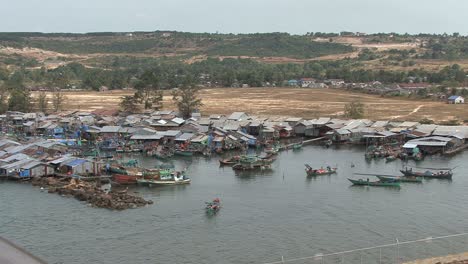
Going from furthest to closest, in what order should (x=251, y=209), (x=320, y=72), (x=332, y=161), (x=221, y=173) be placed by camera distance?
1. (x=320, y=72)
2. (x=332, y=161)
3. (x=221, y=173)
4. (x=251, y=209)

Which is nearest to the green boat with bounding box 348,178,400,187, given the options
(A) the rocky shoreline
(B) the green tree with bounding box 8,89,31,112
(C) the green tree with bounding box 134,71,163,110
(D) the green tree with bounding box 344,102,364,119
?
(A) the rocky shoreline

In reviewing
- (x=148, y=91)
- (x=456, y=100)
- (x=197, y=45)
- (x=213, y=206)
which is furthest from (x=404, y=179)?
(x=197, y=45)

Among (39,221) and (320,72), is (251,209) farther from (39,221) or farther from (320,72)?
(320,72)

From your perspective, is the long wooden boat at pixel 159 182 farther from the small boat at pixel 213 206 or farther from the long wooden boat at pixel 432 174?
the long wooden boat at pixel 432 174

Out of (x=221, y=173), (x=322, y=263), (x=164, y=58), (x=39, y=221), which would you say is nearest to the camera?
(x=322, y=263)

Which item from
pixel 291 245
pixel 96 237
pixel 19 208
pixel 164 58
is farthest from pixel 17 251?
pixel 164 58

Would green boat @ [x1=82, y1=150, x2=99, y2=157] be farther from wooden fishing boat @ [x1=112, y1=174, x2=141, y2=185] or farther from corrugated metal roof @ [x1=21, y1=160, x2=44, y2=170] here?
wooden fishing boat @ [x1=112, y1=174, x2=141, y2=185]

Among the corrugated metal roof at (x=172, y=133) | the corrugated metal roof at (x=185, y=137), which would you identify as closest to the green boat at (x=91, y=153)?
the corrugated metal roof at (x=172, y=133)

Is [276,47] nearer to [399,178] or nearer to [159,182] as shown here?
[399,178]
